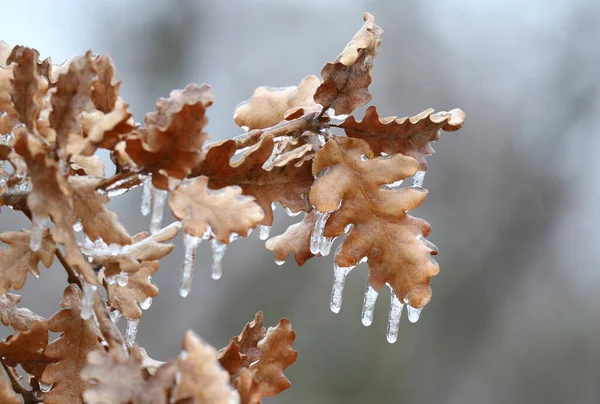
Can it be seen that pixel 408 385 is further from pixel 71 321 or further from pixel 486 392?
pixel 71 321

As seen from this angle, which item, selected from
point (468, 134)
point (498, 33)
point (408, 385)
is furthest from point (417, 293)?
point (498, 33)

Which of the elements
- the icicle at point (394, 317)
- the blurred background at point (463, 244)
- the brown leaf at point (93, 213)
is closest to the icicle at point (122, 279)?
the brown leaf at point (93, 213)

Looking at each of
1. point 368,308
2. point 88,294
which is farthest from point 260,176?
point 368,308

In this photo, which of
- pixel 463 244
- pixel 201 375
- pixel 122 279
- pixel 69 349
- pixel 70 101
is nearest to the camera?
pixel 201 375

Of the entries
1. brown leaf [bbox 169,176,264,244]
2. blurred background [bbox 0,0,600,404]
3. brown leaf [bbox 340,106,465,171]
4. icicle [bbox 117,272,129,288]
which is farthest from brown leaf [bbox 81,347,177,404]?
blurred background [bbox 0,0,600,404]

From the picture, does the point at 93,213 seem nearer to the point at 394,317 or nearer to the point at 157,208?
the point at 157,208
